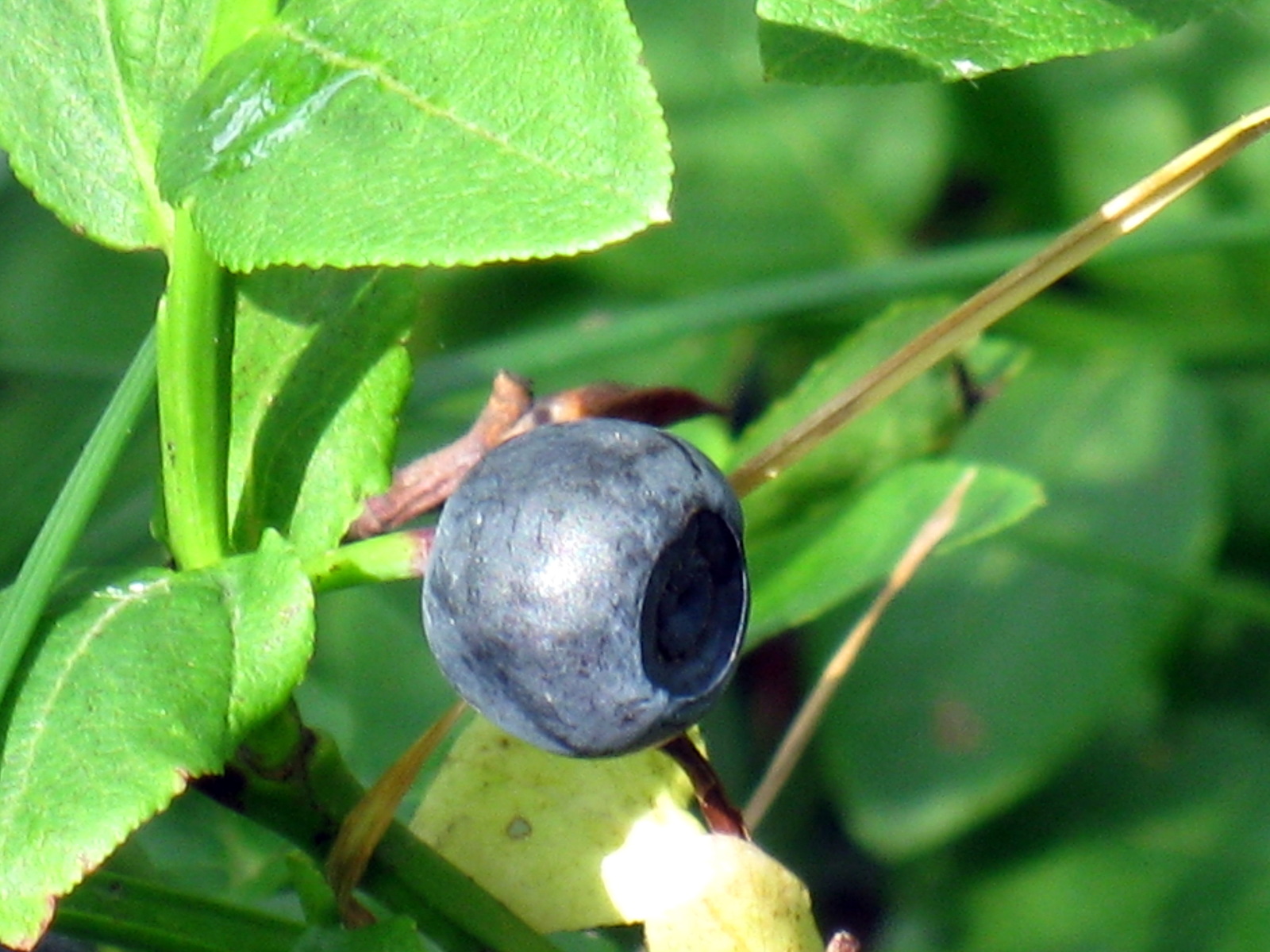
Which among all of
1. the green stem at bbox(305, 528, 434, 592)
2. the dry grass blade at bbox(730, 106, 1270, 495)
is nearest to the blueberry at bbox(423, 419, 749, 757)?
the green stem at bbox(305, 528, 434, 592)

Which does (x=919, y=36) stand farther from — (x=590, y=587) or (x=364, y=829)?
(x=364, y=829)

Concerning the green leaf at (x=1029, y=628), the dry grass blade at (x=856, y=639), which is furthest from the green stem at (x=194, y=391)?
the green leaf at (x=1029, y=628)

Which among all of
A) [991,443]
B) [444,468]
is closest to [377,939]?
[444,468]

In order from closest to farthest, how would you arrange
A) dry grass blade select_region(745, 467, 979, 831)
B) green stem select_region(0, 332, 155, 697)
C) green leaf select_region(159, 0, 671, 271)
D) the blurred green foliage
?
green leaf select_region(159, 0, 671, 271) → green stem select_region(0, 332, 155, 697) → dry grass blade select_region(745, 467, 979, 831) → the blurred green foliage

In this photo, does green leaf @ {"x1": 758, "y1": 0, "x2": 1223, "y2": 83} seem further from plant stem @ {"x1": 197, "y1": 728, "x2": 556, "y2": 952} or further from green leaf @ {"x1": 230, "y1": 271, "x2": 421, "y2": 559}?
plant stem @ {"x1": 197, "y1": 728, "x2": 556, "y2": 952}

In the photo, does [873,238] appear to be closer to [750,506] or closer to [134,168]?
[750,506]

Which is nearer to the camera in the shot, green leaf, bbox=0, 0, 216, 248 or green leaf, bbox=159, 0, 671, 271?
green leaf, bbox=159, 0, 671, 271
